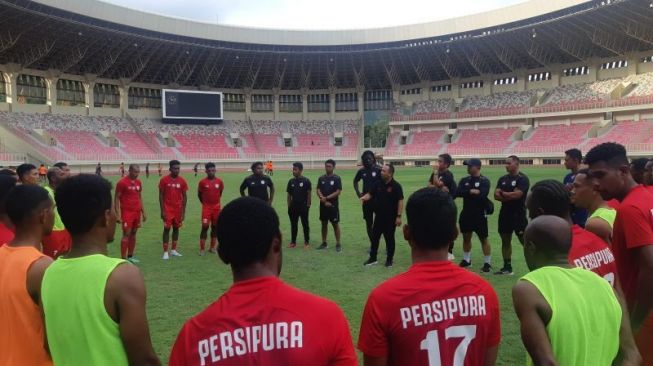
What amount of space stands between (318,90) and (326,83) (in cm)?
225

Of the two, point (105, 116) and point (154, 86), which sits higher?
point (154, 86)

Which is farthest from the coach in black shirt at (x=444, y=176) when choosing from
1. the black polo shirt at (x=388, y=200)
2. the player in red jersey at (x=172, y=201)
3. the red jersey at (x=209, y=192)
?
the player in red jersey at (x=172, y=201)

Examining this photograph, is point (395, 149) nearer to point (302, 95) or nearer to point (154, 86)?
point (302, 95)

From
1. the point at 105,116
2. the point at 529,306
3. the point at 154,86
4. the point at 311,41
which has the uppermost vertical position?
the point at 311,41

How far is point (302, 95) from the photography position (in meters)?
78.8

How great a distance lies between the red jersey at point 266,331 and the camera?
6.22ft

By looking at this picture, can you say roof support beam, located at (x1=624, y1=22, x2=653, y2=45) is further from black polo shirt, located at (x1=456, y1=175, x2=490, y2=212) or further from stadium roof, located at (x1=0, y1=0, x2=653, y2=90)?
black polo shirt, located at (x1=456, y1=175, x2=490, y2=212)

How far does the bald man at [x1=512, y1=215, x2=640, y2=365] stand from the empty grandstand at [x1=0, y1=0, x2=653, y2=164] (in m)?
50.9

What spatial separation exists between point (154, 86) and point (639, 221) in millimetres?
72719

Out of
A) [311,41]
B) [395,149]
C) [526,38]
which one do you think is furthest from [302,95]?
[526,38]

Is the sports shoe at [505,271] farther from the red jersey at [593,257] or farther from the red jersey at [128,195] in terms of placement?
the red jersey at [128,195]

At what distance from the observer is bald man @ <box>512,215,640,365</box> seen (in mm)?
2371

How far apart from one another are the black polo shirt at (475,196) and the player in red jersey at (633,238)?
5.73 m

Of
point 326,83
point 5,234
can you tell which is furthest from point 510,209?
point 326,83
